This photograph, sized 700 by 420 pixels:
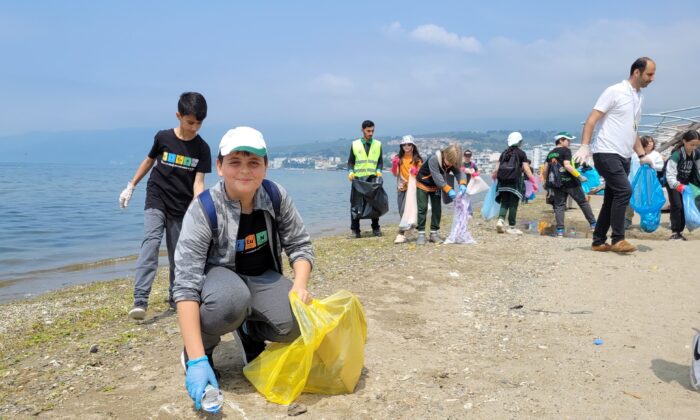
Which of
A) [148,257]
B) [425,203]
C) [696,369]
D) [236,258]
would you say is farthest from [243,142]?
[425,203]

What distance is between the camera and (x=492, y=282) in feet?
18.2

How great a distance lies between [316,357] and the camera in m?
2.84

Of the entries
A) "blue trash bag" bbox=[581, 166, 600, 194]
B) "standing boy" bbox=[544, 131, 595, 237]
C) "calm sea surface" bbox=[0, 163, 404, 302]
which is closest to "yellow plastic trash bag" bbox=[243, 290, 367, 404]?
"calm sea surface" bbox=[0, 163, 404, 302]

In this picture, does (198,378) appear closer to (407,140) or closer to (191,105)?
(191,105)

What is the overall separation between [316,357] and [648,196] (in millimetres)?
7185

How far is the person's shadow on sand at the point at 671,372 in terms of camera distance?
288 centimetres

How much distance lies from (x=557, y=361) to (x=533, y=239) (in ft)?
17.4

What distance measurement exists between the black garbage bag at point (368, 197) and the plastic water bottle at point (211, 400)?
7211 mm

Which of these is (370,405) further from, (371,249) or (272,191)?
(371,249)

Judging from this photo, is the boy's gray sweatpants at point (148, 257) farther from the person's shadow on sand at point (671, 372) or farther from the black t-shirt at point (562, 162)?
the black t-shirt at point (562, 162)

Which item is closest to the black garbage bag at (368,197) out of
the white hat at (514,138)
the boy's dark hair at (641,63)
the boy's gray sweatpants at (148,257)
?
the white hat at (514,138)

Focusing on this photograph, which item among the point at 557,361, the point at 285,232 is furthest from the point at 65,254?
the point at 557,361

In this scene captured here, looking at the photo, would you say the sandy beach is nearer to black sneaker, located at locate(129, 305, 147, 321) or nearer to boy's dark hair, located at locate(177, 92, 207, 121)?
black sneaker, located at locate(129, 305, 147, 321)

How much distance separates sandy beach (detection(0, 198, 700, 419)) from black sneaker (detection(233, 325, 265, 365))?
134 mm
